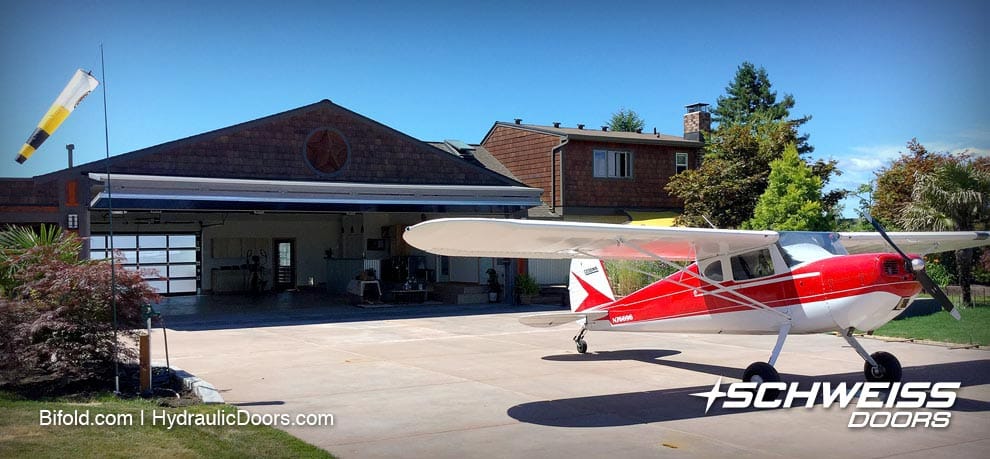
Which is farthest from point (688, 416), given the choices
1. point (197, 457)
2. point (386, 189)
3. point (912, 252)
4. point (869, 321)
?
point (386, 189)

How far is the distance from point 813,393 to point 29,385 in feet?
29.7

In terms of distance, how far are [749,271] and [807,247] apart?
73 centimetres

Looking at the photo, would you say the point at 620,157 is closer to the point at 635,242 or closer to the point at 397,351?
the point at 397,351

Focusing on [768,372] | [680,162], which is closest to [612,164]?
[680,162]

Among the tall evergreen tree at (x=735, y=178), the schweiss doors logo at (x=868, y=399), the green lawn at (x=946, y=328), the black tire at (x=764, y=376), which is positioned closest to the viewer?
the schweiss doors logo at (x=868, y=399)

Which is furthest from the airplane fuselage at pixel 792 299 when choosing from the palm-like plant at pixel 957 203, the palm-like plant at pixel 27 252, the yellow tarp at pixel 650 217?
the yellow tarp at pixel 650 217

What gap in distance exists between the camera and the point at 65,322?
962 centimetres

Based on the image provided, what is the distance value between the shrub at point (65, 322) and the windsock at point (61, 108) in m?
2.68

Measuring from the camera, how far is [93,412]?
7.97m

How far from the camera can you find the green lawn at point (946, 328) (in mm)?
13867

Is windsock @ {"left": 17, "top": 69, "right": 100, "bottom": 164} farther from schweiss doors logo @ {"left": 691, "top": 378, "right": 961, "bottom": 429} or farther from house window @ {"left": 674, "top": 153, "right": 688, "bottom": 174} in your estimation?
house window @ {"left": 674, "top": 153, "right": 688, "bottom": 174}

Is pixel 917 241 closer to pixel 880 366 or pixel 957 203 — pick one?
pixel 880 366

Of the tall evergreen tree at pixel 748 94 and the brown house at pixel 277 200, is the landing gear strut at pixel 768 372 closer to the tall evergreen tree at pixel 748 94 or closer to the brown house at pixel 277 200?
the brown house at pixel 277 200

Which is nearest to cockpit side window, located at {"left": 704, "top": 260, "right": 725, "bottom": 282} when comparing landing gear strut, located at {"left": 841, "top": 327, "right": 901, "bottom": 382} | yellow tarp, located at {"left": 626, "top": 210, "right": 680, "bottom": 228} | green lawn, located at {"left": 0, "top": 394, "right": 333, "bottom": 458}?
landing gear strut, located at {"left": 841, "top": 327, "right": 901, "bottom": 382}
